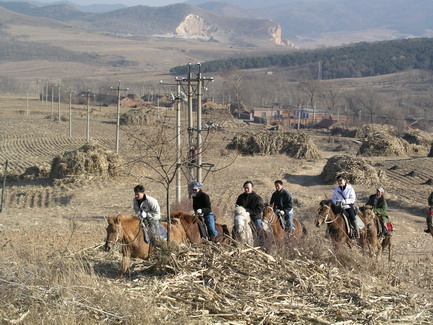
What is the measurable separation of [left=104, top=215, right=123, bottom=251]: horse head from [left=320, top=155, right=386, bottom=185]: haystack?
58.5 feet

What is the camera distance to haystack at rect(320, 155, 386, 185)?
1062 inches

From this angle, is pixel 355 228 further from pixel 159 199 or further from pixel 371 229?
pixel 159 199

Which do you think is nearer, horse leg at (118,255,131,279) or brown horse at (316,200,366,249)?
horse leg at (118,255,131,279)

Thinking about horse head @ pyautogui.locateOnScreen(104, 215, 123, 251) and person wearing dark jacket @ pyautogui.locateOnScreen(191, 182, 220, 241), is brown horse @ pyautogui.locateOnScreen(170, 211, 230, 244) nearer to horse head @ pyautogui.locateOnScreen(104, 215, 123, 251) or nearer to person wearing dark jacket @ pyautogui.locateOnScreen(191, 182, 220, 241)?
person wearing dark jacket @ pyautogui.locateOnScreen(191, 182, 220, 241)

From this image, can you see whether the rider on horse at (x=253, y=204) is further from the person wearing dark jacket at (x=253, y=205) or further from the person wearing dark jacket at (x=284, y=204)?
the person wearing dark jacket at (x=284, y=204)

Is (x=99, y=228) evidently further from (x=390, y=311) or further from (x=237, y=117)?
(x=237, y=117)

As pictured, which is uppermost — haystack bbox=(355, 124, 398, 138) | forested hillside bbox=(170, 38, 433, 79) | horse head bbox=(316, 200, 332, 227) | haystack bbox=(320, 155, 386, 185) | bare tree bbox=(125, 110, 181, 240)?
forested hillside bbox=(170, 38, 433, 79)

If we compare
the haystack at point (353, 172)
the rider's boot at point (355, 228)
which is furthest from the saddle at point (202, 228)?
the haystack at point (353, 172)

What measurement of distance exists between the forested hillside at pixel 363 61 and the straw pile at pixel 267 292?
163 m

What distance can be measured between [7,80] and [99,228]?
132699 mm

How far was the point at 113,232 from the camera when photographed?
10.0 metres

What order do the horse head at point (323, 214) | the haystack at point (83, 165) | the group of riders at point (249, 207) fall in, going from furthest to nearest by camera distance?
the haystack at point (83, 165) < the horse head at point (323, 214) < the group of riders at point (249, 207)

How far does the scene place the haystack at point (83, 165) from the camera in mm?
28781

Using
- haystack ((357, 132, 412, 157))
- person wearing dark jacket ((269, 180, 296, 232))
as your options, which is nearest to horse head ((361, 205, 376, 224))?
person wearing dark jacket ((269, 180, 296, 232))
